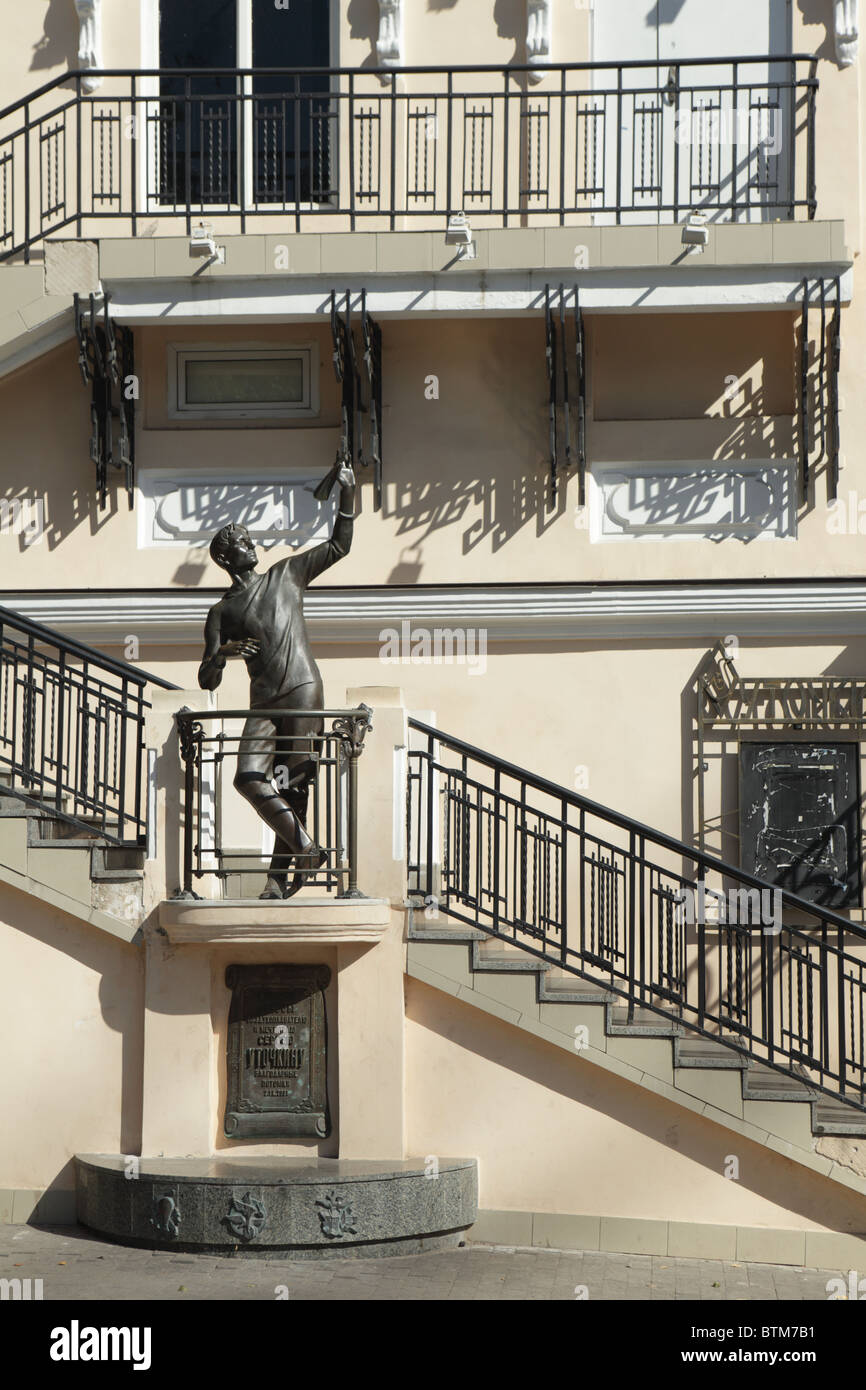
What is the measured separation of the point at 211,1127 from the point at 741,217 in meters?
8.32

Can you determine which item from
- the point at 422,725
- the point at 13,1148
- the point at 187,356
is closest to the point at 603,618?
the point at 422,725

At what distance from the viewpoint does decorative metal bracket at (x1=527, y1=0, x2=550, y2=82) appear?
521 inches

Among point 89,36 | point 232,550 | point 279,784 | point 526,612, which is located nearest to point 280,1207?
point 279,784

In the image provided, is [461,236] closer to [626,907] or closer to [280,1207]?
[626,907]

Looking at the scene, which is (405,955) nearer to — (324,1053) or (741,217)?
(324,1053)

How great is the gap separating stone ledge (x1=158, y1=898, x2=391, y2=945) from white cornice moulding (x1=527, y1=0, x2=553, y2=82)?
Answer: 296 inches

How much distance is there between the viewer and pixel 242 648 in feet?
32.0

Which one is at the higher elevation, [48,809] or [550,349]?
[550,349]

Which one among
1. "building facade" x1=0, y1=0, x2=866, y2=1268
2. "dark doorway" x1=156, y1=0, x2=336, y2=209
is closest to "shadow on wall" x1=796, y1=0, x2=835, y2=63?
"building facade" x1=0, y1=0, x2=866, y2=1268

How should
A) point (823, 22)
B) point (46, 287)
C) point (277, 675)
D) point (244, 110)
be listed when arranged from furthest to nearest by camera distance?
point (244, 110), point (823, 22), point (46, 287), point (277, 675)

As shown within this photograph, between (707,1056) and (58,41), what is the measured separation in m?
9.96

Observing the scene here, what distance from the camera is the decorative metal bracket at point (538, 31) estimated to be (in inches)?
521

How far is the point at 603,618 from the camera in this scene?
13.0 metres

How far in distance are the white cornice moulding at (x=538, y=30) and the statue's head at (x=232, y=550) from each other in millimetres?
5635
